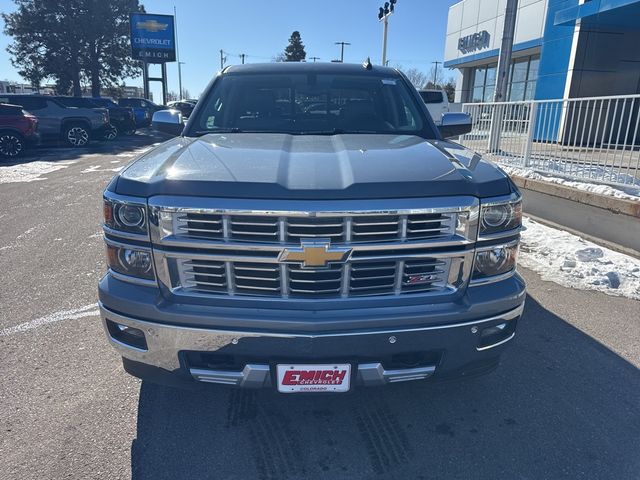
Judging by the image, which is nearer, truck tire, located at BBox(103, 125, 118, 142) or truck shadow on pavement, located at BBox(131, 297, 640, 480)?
truck shadow on pavement, located at BBox(131, 297, 640, 480)

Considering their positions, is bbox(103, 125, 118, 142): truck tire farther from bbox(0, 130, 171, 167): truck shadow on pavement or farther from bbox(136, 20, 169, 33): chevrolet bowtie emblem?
bbox(136, 20, 169, 33): chevrolet bowtie emblem

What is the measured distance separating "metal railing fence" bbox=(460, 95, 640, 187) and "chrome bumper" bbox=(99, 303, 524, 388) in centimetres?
476

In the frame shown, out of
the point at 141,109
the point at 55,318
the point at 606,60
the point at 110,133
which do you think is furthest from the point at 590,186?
the point at 141,109

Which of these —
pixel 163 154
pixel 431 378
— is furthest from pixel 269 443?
pixel 163 154

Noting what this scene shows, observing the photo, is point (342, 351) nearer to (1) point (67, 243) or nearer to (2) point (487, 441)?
(2) point (487, 441)

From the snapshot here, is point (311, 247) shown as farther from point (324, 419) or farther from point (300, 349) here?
point (324, 419)

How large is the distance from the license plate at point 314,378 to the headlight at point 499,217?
93 centimetres

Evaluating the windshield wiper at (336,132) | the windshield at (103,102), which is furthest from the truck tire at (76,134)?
the windshield wiper at (336,132)

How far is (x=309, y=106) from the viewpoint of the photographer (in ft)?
11.7

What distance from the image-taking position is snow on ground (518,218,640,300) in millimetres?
4551

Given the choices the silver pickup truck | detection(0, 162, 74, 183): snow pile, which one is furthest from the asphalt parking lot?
detection(0, 162, 74, 183): snow pile

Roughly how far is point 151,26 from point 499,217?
36.7 meters

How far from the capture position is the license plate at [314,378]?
210 centimetres

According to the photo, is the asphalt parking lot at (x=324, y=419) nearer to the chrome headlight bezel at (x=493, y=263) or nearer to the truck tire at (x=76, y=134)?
the chrome headlight bezel at (x=493, y=263)
